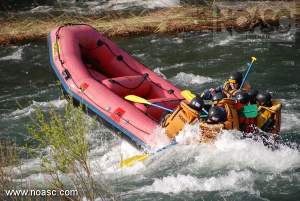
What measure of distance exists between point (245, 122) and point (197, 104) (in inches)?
28.8

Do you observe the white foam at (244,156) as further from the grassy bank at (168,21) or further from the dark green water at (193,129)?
the grassy bank at (168,21)

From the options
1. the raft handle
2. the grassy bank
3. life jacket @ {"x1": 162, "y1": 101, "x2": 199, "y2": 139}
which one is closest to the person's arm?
life jacket @ {"x1": 162, "y1": 101, "x2": 199, "y2": 139}

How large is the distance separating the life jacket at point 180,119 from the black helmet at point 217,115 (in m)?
Answer: 0.38

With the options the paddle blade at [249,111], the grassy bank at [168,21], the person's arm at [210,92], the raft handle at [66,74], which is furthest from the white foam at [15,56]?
the paddle blade at [249,111]

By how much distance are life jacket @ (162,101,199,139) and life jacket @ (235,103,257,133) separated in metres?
0.59

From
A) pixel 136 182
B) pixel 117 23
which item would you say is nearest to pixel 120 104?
pixel 136 182

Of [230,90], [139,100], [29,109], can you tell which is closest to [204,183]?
[230,90]

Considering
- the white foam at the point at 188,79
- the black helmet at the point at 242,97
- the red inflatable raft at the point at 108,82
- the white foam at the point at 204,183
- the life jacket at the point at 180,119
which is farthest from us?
the white foam at the point at 188,79

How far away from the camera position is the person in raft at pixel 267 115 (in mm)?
8266

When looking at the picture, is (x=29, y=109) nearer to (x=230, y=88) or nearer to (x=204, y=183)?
(x=230, y=88)

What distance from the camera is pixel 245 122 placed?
8.30m

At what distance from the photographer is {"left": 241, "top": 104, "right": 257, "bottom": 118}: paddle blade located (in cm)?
810

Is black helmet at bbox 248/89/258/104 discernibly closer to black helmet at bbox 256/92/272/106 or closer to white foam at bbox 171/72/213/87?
black helmet at bbox 256/92/272/106

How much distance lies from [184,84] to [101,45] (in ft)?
6.70
